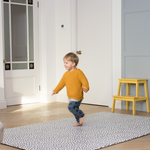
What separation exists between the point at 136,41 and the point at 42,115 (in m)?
1.90

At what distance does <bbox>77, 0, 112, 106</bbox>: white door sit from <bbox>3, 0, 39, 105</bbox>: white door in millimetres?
937

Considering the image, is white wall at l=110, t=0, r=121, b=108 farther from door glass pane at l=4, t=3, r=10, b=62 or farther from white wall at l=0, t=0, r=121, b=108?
door glass pane at l=4, t=3, r=10, b=62

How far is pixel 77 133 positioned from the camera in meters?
3.04

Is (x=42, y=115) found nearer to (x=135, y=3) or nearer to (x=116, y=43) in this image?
(x=116, y=43)

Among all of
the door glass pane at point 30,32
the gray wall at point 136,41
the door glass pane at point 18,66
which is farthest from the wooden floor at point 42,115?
the door glass pane at point 30,32

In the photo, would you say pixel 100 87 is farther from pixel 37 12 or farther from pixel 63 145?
pixel 63 145

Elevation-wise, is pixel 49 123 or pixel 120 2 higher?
pixel 120 2

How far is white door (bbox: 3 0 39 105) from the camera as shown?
17.3 ft

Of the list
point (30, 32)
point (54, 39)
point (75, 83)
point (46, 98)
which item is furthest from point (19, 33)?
point (75, 83)

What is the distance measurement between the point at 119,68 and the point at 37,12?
209 centimetres

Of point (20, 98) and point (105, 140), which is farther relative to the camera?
point (20, 98)

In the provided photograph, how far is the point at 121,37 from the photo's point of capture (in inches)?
188

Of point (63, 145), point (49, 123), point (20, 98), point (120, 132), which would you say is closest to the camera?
point (63, 145)

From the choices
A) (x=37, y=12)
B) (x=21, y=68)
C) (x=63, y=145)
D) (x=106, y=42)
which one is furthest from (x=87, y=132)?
(x=37, y=12)
